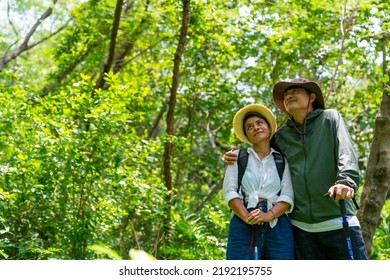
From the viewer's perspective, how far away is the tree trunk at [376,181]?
5.30 m

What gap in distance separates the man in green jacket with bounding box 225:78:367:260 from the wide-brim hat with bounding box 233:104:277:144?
0.19m

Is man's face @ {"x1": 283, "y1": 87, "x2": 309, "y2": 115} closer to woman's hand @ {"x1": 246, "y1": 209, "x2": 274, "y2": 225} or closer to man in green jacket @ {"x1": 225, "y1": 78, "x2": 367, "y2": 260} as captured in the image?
man in green jacket @ {"x1": 225, "y1": 78, "x2": 367, "y2": 260}

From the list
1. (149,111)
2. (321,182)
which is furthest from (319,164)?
(149,111)

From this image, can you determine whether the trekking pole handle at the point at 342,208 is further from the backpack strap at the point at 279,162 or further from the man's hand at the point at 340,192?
the backpack strap at the point at 279,162

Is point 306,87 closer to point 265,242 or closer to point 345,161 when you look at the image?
point 345,161

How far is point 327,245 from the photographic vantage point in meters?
3.75

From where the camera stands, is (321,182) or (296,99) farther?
(296,99)

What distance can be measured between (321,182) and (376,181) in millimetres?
1800

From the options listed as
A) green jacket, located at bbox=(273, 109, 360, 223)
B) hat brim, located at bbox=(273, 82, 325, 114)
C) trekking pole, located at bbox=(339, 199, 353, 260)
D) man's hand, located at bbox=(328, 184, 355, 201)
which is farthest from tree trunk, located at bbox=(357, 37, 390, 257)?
man's hand, located at bbox=(328, 184, 355, 201)

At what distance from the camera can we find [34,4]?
43.5ft

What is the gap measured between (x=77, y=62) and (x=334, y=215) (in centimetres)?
786

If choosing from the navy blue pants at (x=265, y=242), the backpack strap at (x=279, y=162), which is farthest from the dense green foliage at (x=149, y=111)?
the backpack strap at (x=279, y=162)

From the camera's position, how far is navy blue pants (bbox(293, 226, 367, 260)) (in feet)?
12.1

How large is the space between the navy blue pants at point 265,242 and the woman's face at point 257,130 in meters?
0.54
